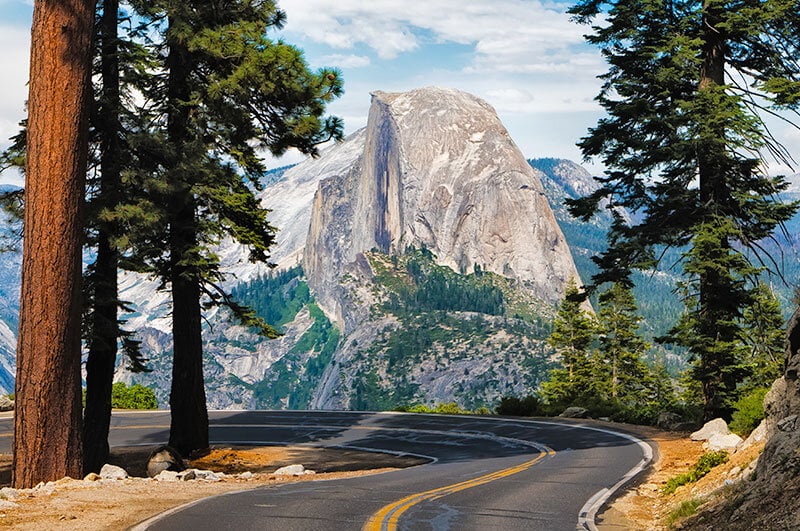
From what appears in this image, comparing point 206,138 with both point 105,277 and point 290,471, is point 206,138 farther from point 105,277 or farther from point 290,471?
point 290,471

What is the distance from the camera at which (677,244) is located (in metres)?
23.5

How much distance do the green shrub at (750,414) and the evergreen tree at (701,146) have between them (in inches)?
170

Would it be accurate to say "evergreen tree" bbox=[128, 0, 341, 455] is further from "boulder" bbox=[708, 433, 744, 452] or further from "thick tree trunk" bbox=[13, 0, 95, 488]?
"boulder" bbox=[708, 433, 744, 452]

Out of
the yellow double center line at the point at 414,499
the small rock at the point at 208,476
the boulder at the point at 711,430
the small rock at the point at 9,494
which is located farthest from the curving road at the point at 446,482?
the small rock at the point at 9,494

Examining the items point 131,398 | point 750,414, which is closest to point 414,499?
point 750,414

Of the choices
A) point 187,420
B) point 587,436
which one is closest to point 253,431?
point 187,420

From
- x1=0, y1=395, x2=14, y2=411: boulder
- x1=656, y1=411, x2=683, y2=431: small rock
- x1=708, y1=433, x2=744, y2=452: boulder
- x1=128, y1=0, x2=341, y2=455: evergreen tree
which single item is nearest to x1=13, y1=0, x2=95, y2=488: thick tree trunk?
x1=128, y1=0, x2=341, y2=455: evergreen tree

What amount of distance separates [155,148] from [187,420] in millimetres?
6581

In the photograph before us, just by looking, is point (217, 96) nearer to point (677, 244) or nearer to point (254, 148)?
point (254, 148)

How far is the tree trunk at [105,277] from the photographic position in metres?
17.7

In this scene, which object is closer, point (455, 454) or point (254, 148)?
point (254, 148)

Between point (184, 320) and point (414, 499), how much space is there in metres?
9.77

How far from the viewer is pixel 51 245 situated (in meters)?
12.0

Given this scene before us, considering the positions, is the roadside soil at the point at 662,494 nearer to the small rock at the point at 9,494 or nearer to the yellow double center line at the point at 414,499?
the yellow double center line at the point at 414,499
